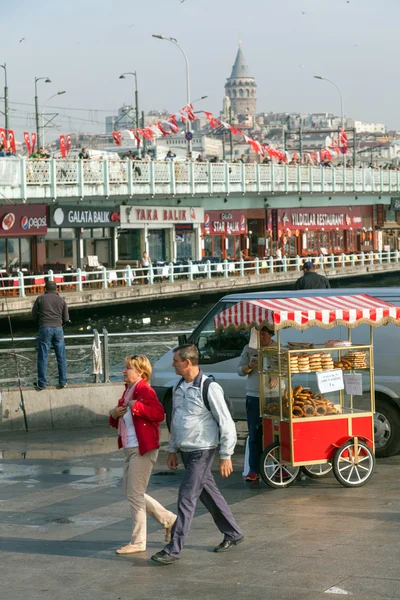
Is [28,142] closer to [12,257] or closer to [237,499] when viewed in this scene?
[12,257]

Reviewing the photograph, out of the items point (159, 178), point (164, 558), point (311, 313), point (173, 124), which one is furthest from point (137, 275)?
point (164, 558)

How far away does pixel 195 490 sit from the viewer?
877cm

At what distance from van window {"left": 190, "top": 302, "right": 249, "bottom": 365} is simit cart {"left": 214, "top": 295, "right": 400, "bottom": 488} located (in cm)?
230

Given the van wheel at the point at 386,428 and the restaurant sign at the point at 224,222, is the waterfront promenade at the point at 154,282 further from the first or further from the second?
the van wheel at the point at 386,428

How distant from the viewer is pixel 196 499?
877 centimetres

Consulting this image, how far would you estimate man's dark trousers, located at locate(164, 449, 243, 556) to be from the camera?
28.3 ft

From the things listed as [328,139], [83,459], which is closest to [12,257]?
[328,139]

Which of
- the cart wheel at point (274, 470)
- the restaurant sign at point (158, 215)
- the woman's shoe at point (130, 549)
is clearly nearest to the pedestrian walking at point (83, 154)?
the restaurant sign at point (158, 215)

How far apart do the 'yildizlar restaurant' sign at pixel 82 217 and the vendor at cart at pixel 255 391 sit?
136 feet

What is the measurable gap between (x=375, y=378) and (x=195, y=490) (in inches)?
210

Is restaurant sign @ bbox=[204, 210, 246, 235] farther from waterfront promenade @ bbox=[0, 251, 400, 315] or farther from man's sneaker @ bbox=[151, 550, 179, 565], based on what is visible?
man's sneaker @ bbox=[151, 550, 179, 565]

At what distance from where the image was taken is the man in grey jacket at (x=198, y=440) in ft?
28.8

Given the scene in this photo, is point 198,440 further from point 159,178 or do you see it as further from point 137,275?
point 159,178

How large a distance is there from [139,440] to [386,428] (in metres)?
5.36
